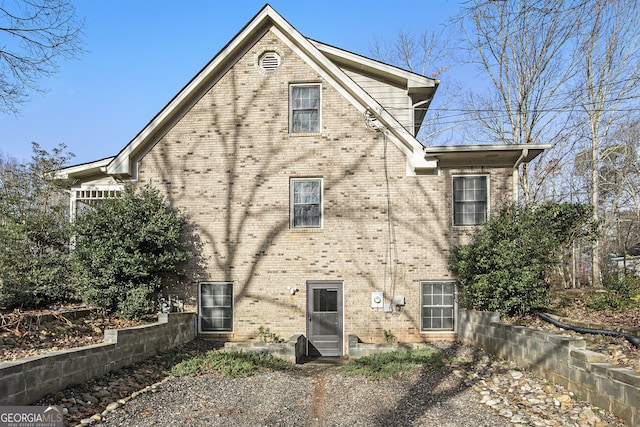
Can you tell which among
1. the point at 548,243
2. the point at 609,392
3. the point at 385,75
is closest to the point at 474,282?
the point at 548,243

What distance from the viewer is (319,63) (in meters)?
13.0

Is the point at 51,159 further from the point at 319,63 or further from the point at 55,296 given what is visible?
the point at 319,63

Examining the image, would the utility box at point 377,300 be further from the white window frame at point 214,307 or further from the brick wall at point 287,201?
the white window frame at point 214,307

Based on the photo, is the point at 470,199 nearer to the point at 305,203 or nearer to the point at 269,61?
the point at 305,203

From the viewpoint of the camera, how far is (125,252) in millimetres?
11570

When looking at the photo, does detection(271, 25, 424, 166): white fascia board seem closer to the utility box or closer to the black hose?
the utility box

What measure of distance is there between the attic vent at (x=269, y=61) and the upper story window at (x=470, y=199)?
6.06 metres

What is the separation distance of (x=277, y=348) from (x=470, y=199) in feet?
21.9

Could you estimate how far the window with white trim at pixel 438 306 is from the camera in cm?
1265

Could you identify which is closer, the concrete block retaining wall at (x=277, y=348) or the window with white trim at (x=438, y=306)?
the concrete block retaining wall at (x=277, y=348)

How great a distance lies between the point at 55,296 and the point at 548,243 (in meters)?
12.3

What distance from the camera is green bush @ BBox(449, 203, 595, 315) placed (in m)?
10.7
